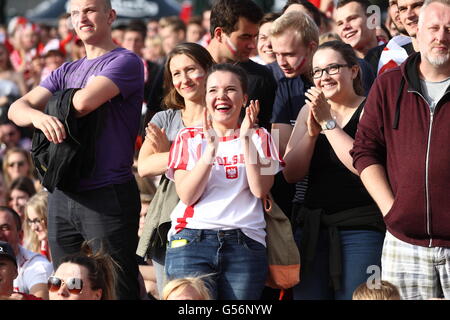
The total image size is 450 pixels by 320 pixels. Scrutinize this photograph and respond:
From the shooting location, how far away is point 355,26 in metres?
7.23

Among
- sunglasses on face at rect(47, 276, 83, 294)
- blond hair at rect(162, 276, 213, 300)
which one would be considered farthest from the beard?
sunglasses on face at rect(47, 276, 83, 294)

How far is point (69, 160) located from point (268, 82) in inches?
54.3

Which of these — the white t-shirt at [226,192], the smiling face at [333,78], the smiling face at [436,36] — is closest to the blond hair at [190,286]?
the white t-shirt at [226,192]

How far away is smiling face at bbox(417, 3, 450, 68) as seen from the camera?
477 centimetres

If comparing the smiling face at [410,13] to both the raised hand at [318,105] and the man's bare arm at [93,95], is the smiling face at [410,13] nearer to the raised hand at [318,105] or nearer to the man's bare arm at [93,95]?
the raised hand at [318,105]

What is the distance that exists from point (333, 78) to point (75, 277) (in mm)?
1898

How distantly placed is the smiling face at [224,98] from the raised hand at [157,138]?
0.38 meters

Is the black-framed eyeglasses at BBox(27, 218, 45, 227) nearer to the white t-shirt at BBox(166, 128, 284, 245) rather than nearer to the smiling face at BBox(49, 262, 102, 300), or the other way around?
the smiling face at BBox(49, 262, 102, 300)

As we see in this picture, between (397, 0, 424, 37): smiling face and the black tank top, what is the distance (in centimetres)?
64

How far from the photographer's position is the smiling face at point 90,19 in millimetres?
5934

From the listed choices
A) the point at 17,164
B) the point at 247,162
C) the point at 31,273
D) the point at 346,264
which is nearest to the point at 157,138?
the point at 247,162

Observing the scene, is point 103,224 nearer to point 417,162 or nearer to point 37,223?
point 417,162

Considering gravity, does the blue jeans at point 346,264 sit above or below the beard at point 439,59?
below

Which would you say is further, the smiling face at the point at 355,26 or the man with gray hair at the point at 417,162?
the smiling face at the point at 355,26
